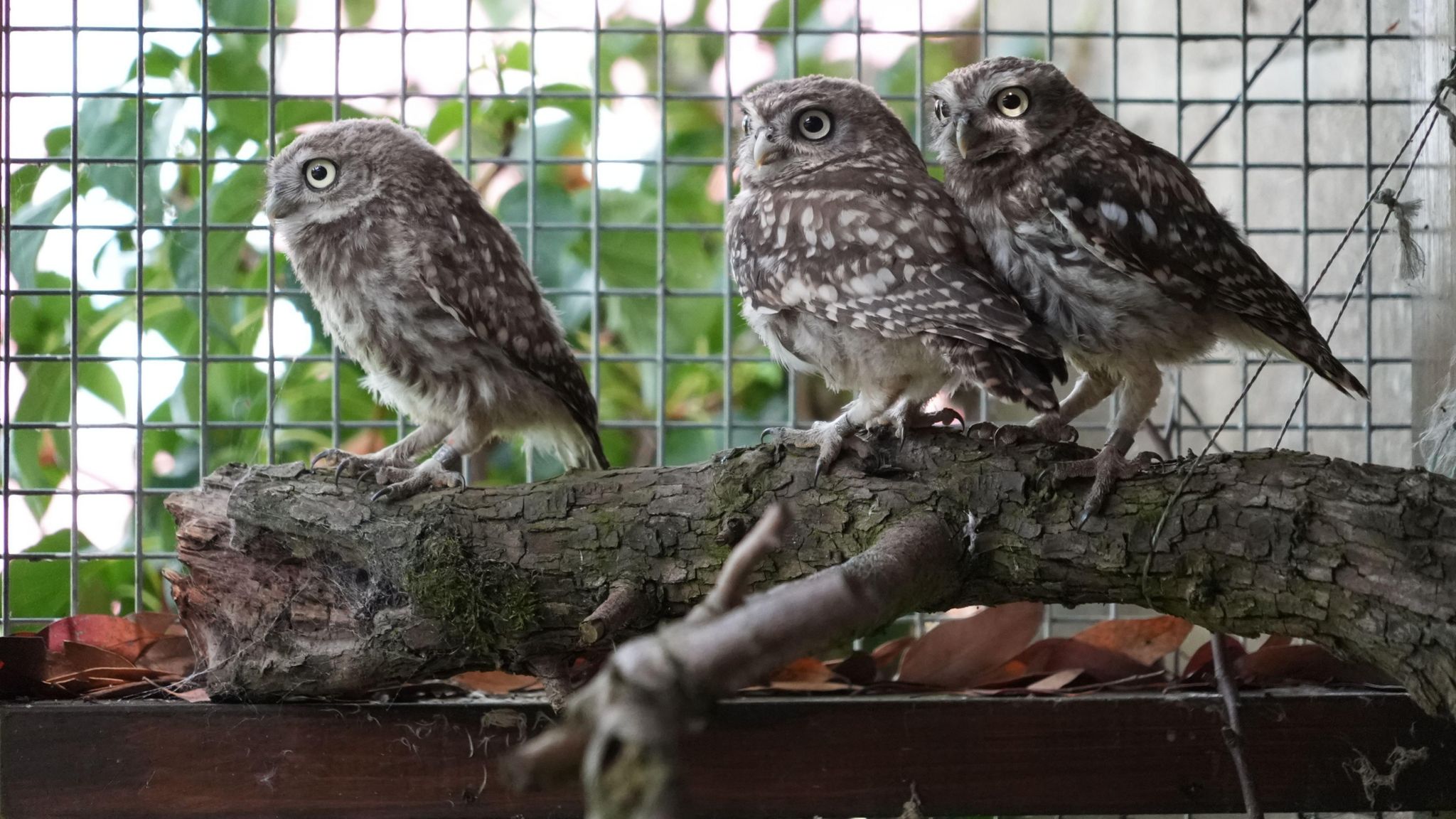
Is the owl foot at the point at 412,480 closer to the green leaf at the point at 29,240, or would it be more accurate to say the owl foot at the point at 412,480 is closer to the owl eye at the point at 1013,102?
the green leaf at the point at 29,240

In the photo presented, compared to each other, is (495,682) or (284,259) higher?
(284,259)

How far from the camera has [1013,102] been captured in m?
2.13

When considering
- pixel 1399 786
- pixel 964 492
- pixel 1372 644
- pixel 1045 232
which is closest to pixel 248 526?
pixel 964 492

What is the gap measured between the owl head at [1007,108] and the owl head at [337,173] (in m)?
1.14

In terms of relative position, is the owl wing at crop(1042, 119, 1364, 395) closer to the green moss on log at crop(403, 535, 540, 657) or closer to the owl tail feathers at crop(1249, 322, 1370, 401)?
the owl tail feathers at crop(1249, 322, 1370, 401)

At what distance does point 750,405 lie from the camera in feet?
13.5

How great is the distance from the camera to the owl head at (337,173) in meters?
2.37

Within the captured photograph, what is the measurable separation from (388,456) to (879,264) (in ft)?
3.44

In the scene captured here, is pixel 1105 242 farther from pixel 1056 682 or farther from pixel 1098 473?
pixel 1056 682

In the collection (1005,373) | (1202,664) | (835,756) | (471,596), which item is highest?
(1005,373)

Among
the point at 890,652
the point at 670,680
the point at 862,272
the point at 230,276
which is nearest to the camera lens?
the point at 670,680

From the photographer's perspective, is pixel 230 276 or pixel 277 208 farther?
pixel 230 276

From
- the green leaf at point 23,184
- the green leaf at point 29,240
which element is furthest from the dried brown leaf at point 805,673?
the green leaf at point 23,184

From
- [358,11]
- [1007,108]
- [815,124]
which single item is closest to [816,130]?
[815,124]
